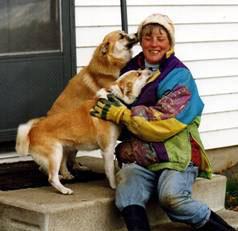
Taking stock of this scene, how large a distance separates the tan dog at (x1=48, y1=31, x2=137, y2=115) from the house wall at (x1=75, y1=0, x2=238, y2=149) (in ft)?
3.89

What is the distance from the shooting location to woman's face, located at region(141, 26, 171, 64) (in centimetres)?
515

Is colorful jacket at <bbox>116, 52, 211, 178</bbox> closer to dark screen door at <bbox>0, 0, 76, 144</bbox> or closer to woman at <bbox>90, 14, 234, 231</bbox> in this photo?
woman at <bbox>90, 14, 234, 231</bbox>

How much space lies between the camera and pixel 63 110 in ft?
19.0

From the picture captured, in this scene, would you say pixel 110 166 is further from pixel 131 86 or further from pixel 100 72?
pixel 100 72

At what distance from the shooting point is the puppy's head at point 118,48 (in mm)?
5961

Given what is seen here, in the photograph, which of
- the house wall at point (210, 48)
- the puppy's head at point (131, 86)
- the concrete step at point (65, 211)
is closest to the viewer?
the concrete step at point (65, 211)

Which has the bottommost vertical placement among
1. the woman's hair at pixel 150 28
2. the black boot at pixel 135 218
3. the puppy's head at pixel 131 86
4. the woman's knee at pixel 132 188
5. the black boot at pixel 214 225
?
the black boot at pixel 214 225

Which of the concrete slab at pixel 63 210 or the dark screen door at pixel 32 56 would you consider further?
the dark screen door at pixel 32 56

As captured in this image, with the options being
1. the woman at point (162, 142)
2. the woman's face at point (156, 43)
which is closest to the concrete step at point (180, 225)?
the woman at point (162, 142)

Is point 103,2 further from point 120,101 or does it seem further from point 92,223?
point 92,223

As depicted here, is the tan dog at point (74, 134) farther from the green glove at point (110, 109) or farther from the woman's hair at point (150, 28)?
the woman's hair at point (150, 28)

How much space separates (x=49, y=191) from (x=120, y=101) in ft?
2.62

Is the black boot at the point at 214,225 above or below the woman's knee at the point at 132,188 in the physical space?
below

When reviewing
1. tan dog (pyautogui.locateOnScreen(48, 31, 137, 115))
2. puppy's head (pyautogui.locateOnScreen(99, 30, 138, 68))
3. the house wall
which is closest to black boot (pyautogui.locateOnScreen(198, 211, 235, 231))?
tan dog (pyautogui.locateOnScreen(48, 31, 137, 115))
